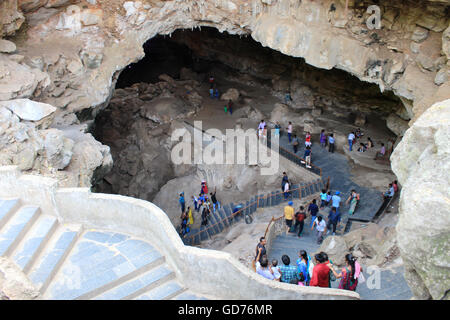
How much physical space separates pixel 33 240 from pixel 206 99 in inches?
635

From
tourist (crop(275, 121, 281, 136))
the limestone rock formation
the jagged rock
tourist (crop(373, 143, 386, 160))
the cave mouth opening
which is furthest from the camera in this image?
the cave mouth opening

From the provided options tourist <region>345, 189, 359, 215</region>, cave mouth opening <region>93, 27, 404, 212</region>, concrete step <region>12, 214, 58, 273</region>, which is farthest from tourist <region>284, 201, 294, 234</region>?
cave mouth opening <region>93, 27, 404, 212</region>

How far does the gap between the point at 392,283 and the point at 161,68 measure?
794 inches

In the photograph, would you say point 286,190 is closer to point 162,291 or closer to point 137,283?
point 162,291

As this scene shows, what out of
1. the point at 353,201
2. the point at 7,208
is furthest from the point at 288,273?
the point at 353,201

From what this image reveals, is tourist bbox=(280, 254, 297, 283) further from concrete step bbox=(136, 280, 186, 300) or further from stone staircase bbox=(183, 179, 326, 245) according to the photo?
stone staircase bbox=(183, 179, 326, 245)

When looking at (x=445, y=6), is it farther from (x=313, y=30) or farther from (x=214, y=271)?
(x=214, y=271)

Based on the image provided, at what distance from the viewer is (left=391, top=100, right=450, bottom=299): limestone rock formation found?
4.85m

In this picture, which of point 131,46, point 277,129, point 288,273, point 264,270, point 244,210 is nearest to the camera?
point 264,270

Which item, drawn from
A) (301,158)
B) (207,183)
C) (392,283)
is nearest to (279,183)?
(301,158)

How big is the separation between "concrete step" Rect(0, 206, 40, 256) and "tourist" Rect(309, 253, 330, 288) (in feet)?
15.1

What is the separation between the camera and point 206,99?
21.7m

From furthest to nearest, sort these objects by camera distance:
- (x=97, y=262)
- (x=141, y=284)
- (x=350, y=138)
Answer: (x=350, y=138)
(x=97, y=262)
(x=141, y=284)

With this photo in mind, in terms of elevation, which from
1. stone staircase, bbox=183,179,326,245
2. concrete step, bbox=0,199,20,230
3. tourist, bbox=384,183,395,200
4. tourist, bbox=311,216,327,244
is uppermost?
concrete step, bbox=0,199,20,230
